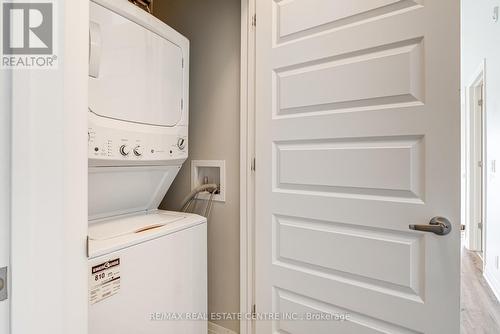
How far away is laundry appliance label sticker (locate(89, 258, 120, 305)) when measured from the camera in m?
0.94

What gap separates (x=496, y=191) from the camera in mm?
2580

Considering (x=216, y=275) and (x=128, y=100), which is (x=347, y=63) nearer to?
(x=128, y=100)

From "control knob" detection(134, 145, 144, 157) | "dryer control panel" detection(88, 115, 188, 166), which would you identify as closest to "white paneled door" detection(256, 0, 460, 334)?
"dryer control panel" detection(88, 115, 188, 166)

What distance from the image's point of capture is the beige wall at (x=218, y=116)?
5.37 feet

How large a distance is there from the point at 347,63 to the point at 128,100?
0.97 metres

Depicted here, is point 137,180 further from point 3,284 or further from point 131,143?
point 3,284

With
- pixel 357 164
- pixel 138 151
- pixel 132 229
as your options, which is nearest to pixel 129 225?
pixel 132 229

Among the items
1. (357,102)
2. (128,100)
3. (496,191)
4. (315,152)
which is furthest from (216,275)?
(496,191)

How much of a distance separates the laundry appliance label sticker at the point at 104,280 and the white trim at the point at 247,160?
2.30ft

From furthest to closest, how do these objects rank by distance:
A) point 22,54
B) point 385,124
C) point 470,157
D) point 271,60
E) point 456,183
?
point 470,157 → point 271,60 → point 385,124 → point 456,183 → point 22,54

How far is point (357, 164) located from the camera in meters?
1.20

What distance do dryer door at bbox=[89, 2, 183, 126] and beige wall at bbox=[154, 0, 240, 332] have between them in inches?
10.1

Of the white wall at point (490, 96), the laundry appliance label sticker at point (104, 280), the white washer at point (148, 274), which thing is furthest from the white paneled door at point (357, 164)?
the white wall at point (490, 96)

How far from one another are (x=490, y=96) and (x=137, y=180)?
3.30 metres
